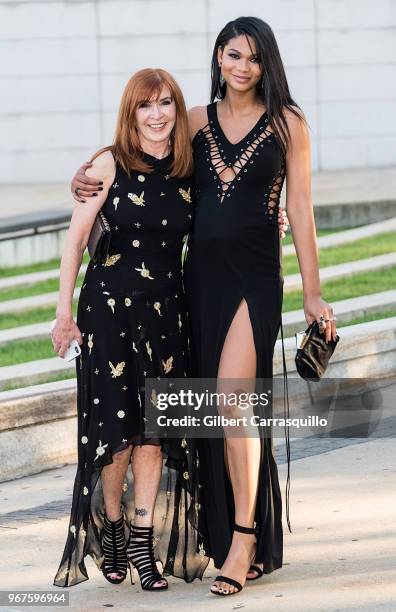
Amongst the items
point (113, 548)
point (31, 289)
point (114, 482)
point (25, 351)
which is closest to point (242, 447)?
point (114, 482)

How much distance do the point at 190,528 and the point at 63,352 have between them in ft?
2.73

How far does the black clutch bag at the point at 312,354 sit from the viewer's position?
476 centimetres

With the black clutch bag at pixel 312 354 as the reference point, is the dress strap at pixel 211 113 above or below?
above

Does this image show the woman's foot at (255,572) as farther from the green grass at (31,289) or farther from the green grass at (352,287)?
the green grass at (31,289)

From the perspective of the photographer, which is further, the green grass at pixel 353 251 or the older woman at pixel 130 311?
the green grass at pixel 353 251

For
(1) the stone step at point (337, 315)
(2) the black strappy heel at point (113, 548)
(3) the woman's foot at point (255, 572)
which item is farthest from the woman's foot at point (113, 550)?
(1) the stone step at point (337, 315)

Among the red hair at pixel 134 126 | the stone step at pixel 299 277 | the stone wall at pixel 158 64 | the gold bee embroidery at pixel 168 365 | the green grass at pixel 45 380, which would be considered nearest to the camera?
the red hair at pixel 134 126

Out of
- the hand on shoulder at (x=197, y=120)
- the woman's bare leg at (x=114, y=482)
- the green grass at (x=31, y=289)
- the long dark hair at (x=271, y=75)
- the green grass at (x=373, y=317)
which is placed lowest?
the green grass at (x=31, y=289)

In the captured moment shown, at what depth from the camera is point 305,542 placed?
5215mm

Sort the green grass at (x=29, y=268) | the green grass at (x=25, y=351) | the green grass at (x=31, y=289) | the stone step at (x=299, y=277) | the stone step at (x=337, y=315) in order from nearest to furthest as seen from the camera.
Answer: the green grass at (x=25, y=351), the stone step at (x=337, y=315), the stone step at (x=299, y=277), the green grass at (x=31, y=289), the green grass at (x=29, y=268)

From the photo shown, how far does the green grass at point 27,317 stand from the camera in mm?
10090

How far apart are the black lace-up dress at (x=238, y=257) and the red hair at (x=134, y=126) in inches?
3.8

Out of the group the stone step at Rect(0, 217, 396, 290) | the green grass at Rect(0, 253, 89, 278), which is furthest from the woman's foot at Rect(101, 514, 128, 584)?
the green grass at Rect(0, 253, 89, 278)

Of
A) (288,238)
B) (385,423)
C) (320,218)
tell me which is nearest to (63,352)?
(385,423)
